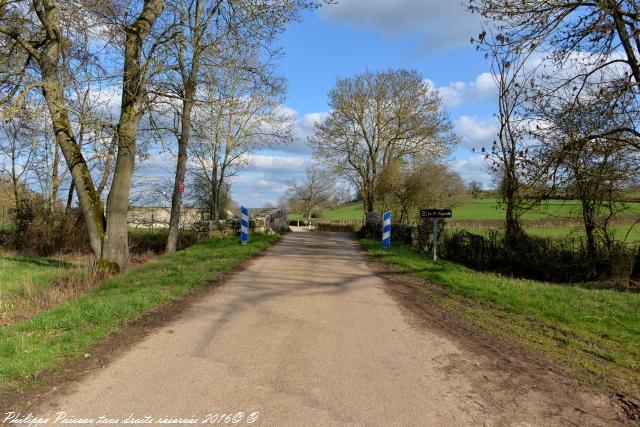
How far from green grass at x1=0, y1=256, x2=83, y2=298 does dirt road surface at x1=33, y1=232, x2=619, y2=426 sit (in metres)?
6.64

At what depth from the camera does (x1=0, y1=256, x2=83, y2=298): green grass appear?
38.7 ft

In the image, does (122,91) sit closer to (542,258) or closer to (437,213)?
(437,213)

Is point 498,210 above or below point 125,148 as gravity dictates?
below

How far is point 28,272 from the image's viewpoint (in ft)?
48.4

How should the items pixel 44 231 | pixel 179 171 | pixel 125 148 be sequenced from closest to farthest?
A: pixel 125 148 → pixel 179 171 → pixel 44 231

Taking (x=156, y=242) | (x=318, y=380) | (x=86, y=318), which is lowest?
(x=318, y=380)

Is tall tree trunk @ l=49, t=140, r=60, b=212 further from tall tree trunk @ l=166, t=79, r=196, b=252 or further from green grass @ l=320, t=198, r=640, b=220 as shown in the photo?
green grass @ l=320, t=198, r=640, b=220

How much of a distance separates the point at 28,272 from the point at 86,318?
31.4ft

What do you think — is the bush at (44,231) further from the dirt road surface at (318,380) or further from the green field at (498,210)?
the green field at (498,210)

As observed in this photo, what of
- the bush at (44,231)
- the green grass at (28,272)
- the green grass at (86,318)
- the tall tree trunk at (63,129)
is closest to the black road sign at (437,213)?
the green grass at (86,318)

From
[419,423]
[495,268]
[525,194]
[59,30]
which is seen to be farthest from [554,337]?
[59,30]

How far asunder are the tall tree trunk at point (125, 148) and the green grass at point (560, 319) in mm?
7695

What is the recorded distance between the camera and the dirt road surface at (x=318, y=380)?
4.09m

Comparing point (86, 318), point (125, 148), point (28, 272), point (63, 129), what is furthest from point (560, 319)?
point (28, 272)
